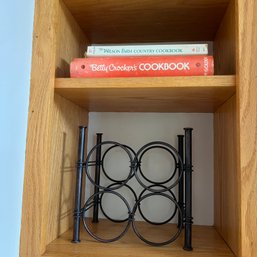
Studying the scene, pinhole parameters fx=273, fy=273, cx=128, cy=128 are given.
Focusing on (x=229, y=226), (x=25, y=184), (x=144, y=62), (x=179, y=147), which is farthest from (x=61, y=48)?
(x=229, y=226)

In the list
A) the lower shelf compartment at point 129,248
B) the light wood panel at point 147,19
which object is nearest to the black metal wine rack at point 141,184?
the lower shelf compartment at point 129,248

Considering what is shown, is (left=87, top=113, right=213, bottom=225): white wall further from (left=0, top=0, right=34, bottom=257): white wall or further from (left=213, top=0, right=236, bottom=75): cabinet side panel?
(left=0, top=0, right=34, bottom=257): white wall

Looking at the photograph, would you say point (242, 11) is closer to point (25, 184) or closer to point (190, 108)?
point (190, 108)

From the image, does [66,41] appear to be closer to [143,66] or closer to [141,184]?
[143,66]

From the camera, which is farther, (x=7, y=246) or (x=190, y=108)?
(x=190, y=108)

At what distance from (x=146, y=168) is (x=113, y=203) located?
0.18 metres

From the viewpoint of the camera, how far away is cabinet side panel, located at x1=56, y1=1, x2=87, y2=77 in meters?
0.74

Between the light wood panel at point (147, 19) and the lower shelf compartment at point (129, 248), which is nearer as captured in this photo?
the lower shelf compartment at point (129, 248)

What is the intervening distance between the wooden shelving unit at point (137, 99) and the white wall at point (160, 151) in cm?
5

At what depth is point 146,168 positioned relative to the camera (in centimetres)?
100

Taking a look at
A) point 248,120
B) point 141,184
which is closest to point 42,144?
point 141,184

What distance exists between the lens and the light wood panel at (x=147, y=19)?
75 cm

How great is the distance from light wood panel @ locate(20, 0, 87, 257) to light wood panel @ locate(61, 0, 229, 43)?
0.14 meters

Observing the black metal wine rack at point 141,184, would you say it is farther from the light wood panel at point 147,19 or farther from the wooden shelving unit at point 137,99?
the light wood panel at point 147,19
